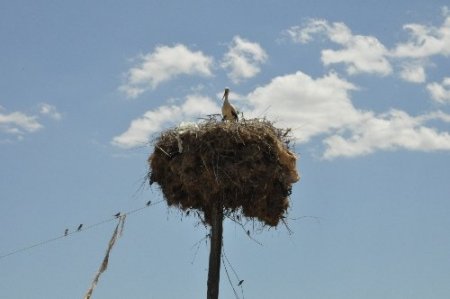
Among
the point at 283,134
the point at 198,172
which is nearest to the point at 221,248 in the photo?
the point at 198,172

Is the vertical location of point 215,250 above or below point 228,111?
below

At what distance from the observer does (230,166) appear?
12.5 m

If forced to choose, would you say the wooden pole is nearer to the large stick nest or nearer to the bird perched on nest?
the large stick nest

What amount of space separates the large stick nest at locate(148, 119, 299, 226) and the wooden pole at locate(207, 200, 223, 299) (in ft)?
0.50

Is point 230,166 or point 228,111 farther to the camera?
point 228,111

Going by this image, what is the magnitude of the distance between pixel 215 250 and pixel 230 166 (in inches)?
59.6

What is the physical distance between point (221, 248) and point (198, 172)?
142 centimetres

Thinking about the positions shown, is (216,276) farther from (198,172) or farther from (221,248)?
(198,172)

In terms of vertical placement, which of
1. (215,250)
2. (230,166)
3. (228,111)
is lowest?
(215,250)

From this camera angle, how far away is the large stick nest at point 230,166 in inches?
492

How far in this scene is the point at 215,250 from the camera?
12898mm

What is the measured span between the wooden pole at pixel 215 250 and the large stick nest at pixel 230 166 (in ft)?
0.50

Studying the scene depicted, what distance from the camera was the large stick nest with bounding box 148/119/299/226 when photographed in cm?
1250

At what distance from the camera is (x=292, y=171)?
12.9m
